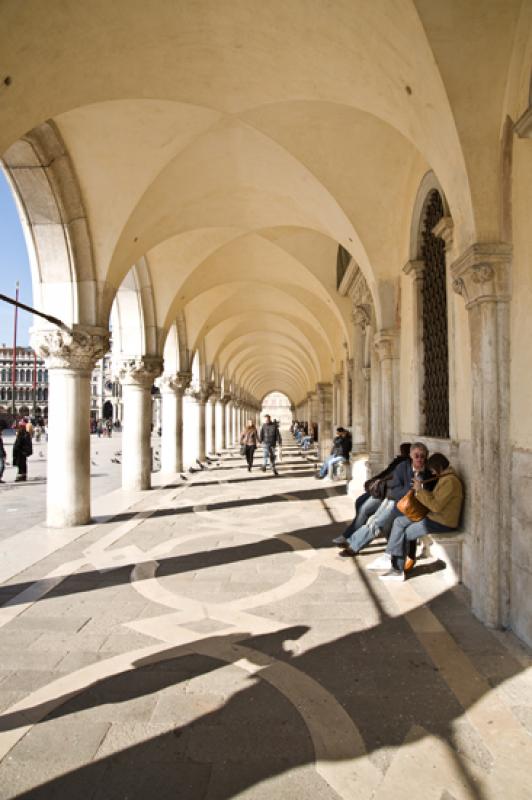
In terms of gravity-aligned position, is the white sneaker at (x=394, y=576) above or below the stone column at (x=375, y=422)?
below

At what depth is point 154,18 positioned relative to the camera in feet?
16.3

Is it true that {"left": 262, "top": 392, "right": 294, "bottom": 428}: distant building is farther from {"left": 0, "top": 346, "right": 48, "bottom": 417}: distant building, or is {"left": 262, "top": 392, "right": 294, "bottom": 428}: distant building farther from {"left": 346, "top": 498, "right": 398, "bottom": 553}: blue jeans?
{"left": 346, "top": 498, "right": 398, "bottom": 553}: blue jeans

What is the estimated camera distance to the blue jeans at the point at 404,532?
4801 millimetres

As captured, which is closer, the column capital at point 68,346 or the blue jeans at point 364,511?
the blue jeans at point 364,511

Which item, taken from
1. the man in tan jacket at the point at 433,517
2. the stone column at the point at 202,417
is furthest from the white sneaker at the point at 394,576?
the stone column at the point at 202,417

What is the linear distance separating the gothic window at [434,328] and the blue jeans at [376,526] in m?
1.17

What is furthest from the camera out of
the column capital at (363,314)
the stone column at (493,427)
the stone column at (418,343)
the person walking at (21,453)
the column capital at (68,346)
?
the person walking at (21,453)

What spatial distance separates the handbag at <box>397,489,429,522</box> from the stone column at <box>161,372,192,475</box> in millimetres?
10696

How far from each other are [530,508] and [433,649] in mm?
1092

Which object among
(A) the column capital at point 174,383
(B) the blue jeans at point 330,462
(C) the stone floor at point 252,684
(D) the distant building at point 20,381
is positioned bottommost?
(C) the stone floor at point 252,684

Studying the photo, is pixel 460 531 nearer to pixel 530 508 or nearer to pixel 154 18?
pixel 530 508

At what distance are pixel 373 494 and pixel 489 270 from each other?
8.69 feet

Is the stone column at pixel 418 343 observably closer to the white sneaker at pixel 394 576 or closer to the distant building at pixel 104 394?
the white sneaker at pixel 394 576

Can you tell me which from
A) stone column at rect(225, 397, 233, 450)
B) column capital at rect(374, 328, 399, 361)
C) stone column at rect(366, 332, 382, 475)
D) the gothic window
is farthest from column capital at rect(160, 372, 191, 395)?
stone column at rect(225, 397, 233, 450)
